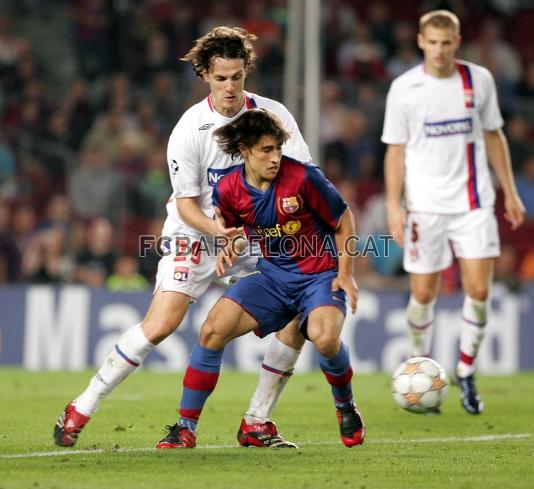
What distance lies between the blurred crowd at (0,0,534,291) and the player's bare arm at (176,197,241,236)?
750 cm

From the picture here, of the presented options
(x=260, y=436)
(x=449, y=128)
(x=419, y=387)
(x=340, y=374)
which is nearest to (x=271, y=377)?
(x=260, y=436)

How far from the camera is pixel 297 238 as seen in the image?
694cm

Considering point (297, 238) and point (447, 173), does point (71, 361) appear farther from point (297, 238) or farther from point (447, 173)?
point (297, 238)

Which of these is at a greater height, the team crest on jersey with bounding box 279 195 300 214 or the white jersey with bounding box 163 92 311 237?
the white jersey with bounding box 163 92 311 237

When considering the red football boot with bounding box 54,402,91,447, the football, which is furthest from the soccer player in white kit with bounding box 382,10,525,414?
the red football boot with bounding box 54,402,91,447

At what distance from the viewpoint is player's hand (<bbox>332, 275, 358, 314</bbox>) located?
672 cm

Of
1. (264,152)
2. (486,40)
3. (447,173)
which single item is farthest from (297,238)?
(486,40)

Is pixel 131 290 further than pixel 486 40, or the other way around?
pixel 486 40

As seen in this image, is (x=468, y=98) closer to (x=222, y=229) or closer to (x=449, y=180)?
(x=449, y=180)

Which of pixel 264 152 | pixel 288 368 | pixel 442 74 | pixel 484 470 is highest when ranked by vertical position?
pixel 442 74

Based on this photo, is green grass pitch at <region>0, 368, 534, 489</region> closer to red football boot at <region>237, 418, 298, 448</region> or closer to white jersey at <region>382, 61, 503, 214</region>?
red football boot at <region>237, 418, 298, 448</region>

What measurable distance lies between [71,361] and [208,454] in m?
7.37

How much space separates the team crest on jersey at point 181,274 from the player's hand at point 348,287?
0.86 metres

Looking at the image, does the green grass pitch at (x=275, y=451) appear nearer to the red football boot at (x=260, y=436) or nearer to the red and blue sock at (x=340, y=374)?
the red football boot at (x=260, y=436)
